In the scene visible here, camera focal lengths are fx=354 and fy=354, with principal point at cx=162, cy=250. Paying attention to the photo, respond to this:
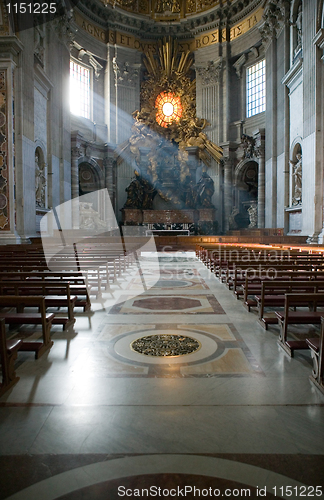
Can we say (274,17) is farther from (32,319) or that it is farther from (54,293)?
(32,319)

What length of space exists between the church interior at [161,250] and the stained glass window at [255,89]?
160mm

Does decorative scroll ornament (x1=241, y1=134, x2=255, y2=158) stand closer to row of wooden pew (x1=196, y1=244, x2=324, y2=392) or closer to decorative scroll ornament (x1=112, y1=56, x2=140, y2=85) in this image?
decorative scroll ornament (x1=112, y1=56, x2=140, y2=85)

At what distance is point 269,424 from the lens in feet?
7.44

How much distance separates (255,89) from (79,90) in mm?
12528

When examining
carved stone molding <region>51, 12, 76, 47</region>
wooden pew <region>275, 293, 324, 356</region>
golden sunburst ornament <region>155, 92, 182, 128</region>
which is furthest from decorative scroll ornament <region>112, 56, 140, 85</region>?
wooden pew <region>275, 293, 324, 356</region>

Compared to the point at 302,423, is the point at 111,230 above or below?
above

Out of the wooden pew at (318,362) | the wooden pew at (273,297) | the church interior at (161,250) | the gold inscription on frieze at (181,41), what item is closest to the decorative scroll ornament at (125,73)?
the church interior at (161,250)

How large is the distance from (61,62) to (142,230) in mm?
11656

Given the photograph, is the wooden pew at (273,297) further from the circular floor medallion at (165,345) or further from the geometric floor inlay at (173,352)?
the circular floor medallion at (165,345)

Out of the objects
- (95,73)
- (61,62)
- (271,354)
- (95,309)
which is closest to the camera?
(271,354)

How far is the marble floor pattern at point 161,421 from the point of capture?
178 centimetres

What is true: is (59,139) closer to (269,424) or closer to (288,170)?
(288,170)

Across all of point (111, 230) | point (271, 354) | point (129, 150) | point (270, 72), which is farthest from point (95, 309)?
point (129, 150)

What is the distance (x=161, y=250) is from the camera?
62.3 ft
